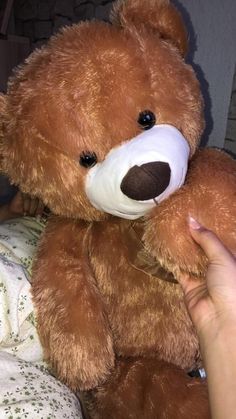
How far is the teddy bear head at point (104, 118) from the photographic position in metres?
0.59

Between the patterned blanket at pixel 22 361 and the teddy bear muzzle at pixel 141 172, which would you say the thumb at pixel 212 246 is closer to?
the teddy bear muzzle at pixel 141 172

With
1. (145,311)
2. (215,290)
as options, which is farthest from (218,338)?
(145,311)

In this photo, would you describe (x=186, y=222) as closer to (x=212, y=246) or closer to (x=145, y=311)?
(x=212, y=246)

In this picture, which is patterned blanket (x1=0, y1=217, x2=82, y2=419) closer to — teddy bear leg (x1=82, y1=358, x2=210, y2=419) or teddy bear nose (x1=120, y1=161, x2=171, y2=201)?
teddy bear leg (x1=82, y1=358, x2=210, y2=419)

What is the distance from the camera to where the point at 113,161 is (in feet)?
1.95

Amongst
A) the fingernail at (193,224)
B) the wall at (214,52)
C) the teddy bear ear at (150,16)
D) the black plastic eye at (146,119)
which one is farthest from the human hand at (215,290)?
the wall at (214,52)

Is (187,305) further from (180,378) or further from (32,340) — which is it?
(32,340)

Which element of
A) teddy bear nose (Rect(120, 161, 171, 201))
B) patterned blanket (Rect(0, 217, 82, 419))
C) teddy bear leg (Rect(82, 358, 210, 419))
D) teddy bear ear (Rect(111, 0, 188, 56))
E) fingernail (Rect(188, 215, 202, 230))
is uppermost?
teddy bear ear (Rect(111, 0, 188, 56))

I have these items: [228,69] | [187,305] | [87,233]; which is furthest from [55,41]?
[228,69]

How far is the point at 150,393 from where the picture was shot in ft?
2.28

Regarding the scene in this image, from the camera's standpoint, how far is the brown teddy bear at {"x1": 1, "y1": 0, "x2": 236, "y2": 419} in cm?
60

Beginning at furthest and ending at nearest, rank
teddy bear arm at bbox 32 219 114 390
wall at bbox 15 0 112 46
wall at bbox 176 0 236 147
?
wall at bbox 15 0 112 46 < wall at bbox 176 0 236 147 < teddy bear arm at bbox 32 219 114 390

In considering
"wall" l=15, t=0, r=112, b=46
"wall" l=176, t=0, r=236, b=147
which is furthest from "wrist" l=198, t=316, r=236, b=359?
"wall" l=15, t=0, r=112, b=46

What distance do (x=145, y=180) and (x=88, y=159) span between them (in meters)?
0.10
